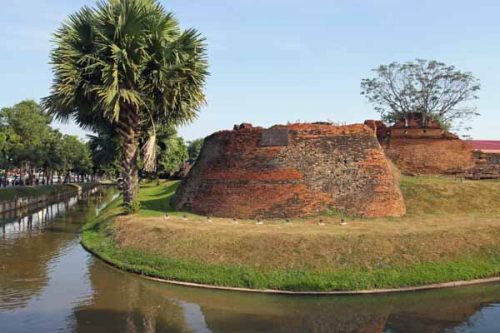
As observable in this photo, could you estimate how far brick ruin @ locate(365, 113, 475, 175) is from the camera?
3092 cm

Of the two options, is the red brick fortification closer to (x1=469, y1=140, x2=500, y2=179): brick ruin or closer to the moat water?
the moat water

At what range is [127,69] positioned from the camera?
65.6ft

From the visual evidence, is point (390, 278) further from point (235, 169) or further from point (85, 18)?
point (85, 18)

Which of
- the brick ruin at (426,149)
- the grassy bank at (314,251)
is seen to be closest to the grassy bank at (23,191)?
the grassy bank at (314,251)

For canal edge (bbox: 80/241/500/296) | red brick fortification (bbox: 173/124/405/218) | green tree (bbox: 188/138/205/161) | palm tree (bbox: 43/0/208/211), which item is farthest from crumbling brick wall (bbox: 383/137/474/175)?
green tree (bbox: 188/138/205/161)

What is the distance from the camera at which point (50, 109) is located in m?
20.9

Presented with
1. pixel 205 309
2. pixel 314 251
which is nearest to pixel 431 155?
pixel 314 251

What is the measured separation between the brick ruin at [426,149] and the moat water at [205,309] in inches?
714

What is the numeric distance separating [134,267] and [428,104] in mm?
40029

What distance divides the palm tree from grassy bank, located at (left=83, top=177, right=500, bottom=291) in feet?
Answer: 16.0

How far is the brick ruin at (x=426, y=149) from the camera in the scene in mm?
30922

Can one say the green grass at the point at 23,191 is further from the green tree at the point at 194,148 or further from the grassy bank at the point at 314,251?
the green tree at the point at 194,148

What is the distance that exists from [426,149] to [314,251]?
765 inches

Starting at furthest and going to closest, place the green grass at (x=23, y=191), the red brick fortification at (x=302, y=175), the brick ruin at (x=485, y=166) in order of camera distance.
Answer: the green grass at (x=23, y=191), the brick ruin at (x=485, y=166), the red brick fortification at (x=302, y=175)
